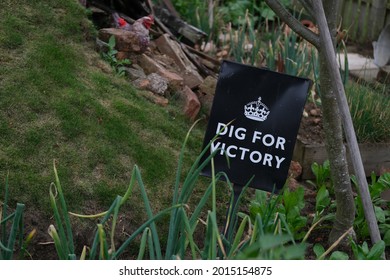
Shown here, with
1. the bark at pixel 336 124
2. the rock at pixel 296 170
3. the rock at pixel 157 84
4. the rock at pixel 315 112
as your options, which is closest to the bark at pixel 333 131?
the bark at pixel 336 124

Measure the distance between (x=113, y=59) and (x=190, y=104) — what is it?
55 cm

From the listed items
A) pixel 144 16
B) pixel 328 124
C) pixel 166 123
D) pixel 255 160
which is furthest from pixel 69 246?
pixel 144 16

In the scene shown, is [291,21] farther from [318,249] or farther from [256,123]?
[318,249]

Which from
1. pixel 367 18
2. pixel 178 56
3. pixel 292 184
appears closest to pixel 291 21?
pixel 292 184

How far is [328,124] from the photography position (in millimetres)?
3375

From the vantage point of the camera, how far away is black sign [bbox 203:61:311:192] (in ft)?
11.0

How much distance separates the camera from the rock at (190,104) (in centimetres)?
447

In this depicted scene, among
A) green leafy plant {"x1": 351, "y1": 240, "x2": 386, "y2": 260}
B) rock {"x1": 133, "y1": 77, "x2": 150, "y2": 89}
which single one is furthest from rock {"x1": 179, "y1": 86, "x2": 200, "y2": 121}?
green leafy plant {"x1": 351, "y1": 240, "x2": 386, "y2": 260}

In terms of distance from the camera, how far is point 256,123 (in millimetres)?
3385

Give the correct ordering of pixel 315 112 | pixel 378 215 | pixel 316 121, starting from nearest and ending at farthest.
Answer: pixel 378 215
pixel 316 121
pixel 315 112

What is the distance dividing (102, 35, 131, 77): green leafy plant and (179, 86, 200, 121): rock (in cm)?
38

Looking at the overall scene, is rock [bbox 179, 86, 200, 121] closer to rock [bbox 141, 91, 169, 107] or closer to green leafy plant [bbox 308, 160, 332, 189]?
rock [bbox 141, 91, 169, 107]
